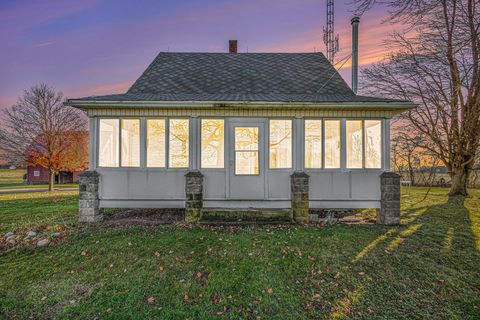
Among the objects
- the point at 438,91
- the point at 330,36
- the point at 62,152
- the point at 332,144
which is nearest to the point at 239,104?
the point at 332,144

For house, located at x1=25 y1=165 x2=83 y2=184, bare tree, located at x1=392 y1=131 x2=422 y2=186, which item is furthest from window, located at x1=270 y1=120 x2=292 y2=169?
house, located at x1=25 y1=165 x2=83 y2=184

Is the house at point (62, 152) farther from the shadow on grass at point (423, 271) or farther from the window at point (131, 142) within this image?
the shadow on grass at point (423, 271)

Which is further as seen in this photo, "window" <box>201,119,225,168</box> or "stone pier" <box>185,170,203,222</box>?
"window" <box>201,119,225,168</box>

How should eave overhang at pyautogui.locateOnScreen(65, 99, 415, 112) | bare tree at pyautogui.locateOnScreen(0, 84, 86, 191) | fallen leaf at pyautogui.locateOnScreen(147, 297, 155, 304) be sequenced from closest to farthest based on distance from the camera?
fallen leaf at pyautogui.locateOnScreen(147, 297, 155, 304) < eave overhang at pyautogui.locateOnScreen(65, 99, 415, 112) < bare tree at pyautogui.locateOnScreen(0, 84, 86, 191)

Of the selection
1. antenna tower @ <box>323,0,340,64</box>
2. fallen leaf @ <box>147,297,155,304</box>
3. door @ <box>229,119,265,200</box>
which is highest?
antenna tower @ <box>323,0,340,64</box>

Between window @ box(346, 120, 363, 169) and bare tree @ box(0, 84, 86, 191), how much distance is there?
20.9 meters

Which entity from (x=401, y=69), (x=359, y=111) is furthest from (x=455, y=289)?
(x=401, y=69)

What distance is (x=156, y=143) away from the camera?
22.5 ft

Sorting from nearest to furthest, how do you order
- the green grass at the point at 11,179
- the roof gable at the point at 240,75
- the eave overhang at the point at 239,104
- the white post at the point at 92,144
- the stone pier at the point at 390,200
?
the eave overhang at the point at 239,104
the stone pier at the point at 390,200
the white post at the point at 92,144
the roof gable at the point at 240,75
the green grass at the point at 11,179

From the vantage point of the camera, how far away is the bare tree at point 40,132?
18.1 metres

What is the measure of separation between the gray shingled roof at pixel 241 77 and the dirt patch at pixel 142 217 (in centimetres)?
368

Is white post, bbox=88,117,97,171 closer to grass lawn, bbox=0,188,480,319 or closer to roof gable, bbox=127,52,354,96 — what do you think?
roof gable, bbox=127,52,354,96

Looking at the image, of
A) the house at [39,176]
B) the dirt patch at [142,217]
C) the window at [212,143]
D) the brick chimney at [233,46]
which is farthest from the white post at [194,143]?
the house at [39,176]

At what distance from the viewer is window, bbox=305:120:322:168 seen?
688 cm
